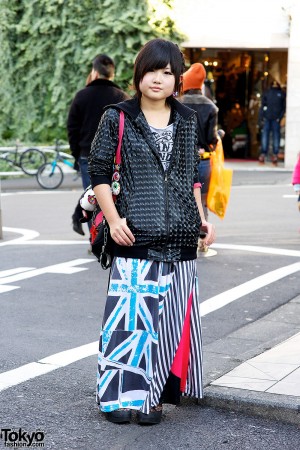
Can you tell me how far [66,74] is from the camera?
23.4 meters

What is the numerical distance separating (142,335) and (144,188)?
2.34 ft

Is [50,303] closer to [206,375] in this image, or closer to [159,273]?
[206,375]

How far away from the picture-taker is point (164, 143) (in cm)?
→ 501

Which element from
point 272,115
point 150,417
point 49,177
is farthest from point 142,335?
point 272,115

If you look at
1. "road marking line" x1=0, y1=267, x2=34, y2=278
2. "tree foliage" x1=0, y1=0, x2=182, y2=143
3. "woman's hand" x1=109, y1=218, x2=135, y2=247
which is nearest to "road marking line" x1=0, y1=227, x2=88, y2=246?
"road marking line" x1=0, y1=267, x2=34, y2=278

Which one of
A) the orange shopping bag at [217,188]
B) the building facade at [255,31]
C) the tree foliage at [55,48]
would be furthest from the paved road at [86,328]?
the building facade at [255,31]

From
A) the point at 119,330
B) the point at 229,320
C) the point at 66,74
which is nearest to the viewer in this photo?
the point at 119,330

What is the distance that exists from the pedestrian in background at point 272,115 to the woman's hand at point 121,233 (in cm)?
1959

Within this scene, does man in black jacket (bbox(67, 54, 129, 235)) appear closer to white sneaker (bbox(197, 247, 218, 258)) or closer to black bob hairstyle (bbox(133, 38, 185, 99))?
white sneaker (bbox(197, 247, 218, 258))

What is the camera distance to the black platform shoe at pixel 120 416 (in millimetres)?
4945

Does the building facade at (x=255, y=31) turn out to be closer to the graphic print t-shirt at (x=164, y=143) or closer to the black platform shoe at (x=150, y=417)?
the graphic print t-shirt at (x=164, y=143)

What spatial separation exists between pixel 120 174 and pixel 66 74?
18.8 metres

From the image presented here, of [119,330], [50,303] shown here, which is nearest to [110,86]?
[50,303]

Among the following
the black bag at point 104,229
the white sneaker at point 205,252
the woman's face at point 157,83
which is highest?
the woman's face at point 157,83
